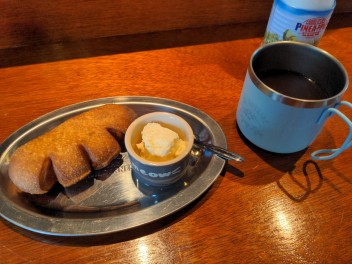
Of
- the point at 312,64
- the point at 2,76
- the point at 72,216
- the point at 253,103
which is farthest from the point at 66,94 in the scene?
the point at 312,64

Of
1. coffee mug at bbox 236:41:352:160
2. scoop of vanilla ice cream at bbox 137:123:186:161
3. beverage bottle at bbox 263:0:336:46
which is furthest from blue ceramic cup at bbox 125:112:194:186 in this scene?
beverage bottle at bbox 263:0:336:46

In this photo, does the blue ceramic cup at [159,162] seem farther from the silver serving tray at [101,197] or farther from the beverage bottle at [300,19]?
the beverage bottle at [300,19]

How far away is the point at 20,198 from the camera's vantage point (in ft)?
1.56

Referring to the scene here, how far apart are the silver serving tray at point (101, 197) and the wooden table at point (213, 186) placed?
0.06 feet

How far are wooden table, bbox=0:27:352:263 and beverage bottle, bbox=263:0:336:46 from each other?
0.15 metres

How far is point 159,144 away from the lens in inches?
18.5

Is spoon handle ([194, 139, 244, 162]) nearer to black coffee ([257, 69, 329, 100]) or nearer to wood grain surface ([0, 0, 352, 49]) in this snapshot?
black coffee ([257, 69, 329, 100])

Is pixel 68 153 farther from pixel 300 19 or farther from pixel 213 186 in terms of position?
pixel 300 19

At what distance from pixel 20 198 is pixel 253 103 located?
41cm

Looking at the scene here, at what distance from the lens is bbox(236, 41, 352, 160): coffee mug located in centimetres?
46

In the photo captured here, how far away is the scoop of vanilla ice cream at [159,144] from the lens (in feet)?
1.54

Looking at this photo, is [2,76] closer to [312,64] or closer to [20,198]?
[20,198]

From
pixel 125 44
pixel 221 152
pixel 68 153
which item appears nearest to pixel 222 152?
pixel 221 152

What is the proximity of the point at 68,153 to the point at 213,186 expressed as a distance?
25 centimetres
